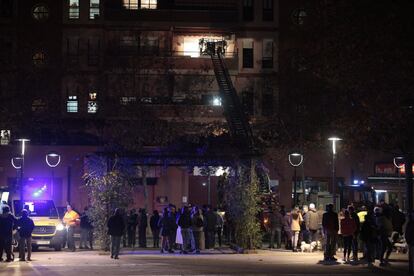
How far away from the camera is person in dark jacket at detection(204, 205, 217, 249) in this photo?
30.2m

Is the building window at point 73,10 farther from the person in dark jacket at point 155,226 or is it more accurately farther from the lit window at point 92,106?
the person in dark jacket at point 155,226

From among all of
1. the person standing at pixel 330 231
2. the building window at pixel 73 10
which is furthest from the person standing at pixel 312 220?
the building window at pixel 73 10

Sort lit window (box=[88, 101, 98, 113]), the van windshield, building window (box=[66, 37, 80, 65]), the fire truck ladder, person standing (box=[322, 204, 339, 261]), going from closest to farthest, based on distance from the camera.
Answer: person standing (box=[322, 204, 339, 261]), the van windshield, the fire truck ladder, lit window (box=[88, 101, 98, 113]), building window (box=[66, 37, 80, 65])

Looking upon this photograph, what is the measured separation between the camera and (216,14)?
5231 centimetres

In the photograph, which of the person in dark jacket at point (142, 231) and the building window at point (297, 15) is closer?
the person in dark jacket at point (142, 231)

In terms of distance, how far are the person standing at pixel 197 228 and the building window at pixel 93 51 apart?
2368cm

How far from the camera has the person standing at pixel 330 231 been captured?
82.5 ft

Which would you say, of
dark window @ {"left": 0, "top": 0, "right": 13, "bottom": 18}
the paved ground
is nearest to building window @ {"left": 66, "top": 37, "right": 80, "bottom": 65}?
dark window @ {"left": 0, "top": 0, "right": 13, "bottom": 18}

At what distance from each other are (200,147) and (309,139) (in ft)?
39.9

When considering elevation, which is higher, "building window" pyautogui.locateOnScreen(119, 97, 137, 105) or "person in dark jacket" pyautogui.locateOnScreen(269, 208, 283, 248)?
"building window" pyautogui.locateOnScreen(119, 97, 137, 105)

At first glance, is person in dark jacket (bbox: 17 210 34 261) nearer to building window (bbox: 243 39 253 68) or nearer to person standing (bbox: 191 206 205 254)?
person standing (bbox: 191 206 205 254)

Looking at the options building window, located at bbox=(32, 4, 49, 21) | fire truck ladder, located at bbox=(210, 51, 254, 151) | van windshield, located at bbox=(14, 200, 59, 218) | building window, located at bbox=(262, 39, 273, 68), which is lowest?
van windshield, located at bbox=(14, 200, 59, 218)

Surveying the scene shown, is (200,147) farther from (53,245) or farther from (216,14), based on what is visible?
(216,14)

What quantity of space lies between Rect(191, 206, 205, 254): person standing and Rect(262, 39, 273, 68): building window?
24.8 m
